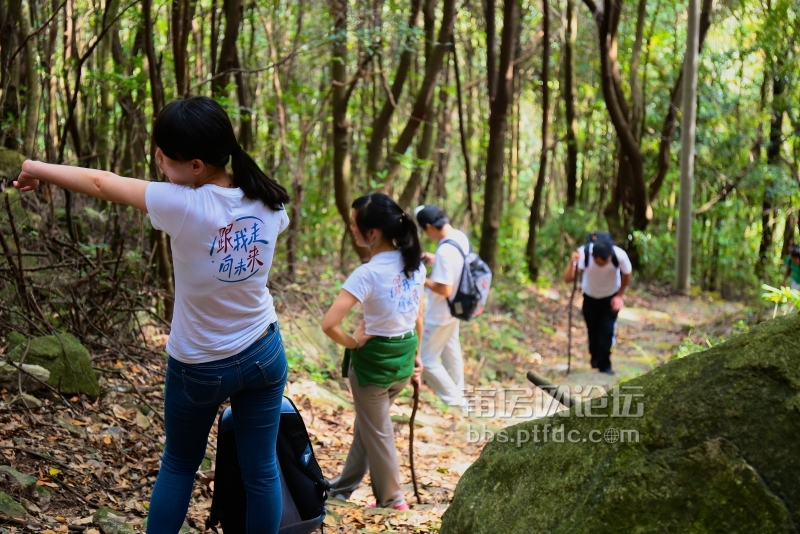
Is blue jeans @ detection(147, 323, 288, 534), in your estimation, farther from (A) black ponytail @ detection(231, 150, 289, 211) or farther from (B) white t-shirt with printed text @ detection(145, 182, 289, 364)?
(A) black ponytail @ detection(231, 150, 289, 211)

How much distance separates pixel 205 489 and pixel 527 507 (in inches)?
95.7

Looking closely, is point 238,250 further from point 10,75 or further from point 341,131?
point 341,131

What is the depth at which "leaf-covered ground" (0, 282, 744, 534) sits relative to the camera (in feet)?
13.1

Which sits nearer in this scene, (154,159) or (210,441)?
(210,441)

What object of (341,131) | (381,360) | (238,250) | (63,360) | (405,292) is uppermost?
(341,131)

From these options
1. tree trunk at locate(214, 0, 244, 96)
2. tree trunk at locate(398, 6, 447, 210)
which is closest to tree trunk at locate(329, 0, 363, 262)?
tree trunk at locate(398, 6, 447, 210)

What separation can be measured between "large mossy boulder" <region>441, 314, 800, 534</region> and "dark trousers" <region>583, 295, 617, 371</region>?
668 centimetres

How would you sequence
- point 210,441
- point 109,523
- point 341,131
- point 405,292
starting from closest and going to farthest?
point 109,523
point 405,292
point 210,441
point 341,131

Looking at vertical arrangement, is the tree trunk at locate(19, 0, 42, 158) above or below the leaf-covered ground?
above

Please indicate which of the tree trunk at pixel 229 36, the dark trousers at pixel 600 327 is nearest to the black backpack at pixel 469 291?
the dark trousers at pixel 600 327

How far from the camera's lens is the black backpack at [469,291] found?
7504mm

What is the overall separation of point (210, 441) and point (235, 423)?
243 centimetres

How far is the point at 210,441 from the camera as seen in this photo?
541 centimetres

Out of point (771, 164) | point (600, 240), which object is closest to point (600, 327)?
point (600, 240)
